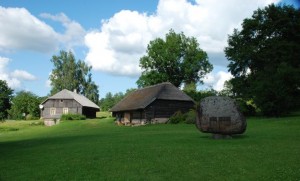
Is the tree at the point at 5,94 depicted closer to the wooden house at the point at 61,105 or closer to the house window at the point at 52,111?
the wooden house at the point at 61,105

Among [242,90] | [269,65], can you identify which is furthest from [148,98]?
[269,65]

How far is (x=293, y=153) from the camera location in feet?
50.9

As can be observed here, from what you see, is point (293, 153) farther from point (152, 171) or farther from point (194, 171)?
point (152, 171)

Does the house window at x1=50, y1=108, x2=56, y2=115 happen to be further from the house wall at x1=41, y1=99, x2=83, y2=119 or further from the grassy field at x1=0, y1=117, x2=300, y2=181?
the grassy field at x1=0, y1=117, x2=300, y2=181

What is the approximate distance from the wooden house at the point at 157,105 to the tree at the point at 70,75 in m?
45.3

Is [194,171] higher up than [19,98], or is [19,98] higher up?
[19,98]

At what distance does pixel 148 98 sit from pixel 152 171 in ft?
133

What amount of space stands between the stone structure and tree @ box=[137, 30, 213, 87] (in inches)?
2286

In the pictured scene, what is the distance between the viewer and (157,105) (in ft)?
173

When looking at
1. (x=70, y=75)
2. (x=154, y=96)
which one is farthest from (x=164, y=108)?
(x=70, y=75)

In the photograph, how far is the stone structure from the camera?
870 inches

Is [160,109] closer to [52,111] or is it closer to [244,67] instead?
[244,67]

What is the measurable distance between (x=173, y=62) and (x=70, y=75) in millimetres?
31641

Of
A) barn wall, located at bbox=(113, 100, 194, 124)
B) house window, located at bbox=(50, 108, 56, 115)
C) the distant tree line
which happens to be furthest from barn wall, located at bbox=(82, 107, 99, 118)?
barn wall, located at bbox=(113, 100, 194, 124)
